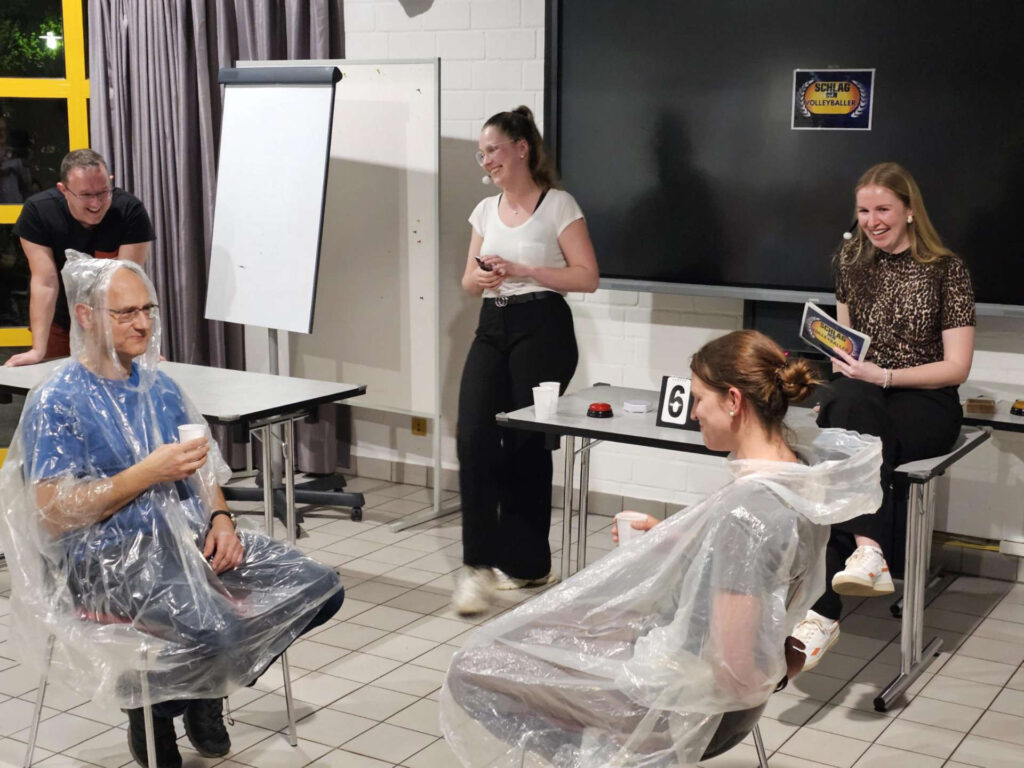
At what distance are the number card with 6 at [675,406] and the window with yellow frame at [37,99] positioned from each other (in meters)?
3.17

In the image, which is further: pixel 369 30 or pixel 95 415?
pixel 369 30

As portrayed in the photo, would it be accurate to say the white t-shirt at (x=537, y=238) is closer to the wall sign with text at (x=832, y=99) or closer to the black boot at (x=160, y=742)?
the wall sign with text at (x=832, y=99)

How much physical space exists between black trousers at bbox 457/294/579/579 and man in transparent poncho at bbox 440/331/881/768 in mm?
1600

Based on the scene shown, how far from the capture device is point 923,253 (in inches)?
134

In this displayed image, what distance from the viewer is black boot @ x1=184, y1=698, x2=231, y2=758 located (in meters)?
2.83

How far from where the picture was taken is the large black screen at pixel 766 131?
145 inches

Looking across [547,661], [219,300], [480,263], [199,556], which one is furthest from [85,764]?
[219,300]

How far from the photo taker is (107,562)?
8.04 ft

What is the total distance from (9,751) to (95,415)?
3.08 feet

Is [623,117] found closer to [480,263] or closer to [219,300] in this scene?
[480,263]

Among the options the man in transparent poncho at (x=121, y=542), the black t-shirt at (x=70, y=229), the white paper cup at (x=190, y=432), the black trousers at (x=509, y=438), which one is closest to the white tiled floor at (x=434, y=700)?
the black trousers at (x=509, y=438)

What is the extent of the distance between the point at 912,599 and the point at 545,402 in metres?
1.09

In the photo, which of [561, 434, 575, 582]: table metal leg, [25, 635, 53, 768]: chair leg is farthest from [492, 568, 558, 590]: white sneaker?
[25, 635, 53, 768]: chair leg

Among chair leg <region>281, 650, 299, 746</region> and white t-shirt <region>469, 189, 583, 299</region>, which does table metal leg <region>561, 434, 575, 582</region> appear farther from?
chair leg <region>281, 650, 299, 746</region>
